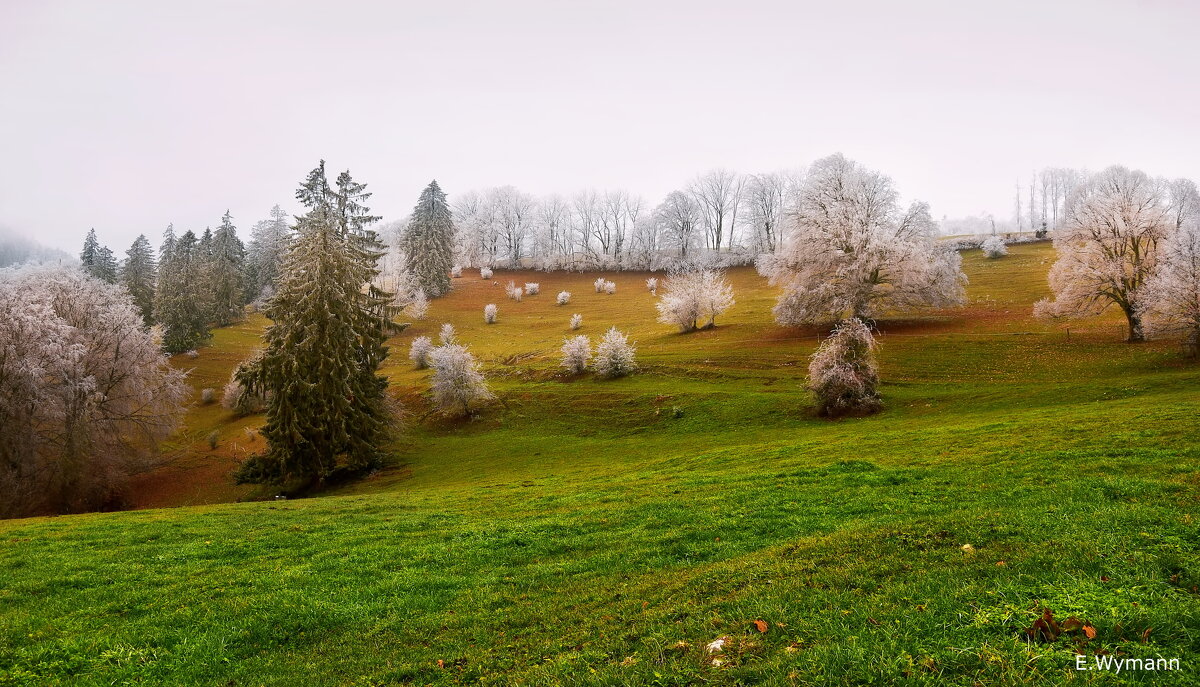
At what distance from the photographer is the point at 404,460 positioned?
33594 mm

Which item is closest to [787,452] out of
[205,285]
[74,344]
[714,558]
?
[714,558]

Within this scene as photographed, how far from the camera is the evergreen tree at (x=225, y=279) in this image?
80375mm

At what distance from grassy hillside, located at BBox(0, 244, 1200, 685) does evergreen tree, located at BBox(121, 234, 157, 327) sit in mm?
75394

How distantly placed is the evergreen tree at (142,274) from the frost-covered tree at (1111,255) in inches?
4004

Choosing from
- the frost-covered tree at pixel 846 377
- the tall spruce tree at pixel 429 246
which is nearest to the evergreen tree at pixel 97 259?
the tall spruce tree at pixel 429 246

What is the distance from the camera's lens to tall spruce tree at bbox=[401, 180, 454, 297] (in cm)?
8781

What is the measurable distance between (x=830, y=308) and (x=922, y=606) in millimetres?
46073

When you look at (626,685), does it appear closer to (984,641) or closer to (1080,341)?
(984,641)

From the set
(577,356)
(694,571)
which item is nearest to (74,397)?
(577,356)

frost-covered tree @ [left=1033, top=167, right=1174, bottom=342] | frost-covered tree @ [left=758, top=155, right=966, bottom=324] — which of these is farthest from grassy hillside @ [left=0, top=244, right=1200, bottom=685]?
frost-covered tree @ [left=758, top=155, right=966, bottom=324]

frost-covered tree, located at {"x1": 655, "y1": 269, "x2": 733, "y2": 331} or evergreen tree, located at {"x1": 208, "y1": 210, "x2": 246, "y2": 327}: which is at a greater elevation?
evergreen tree, located at {"x1": 208, "y1": 210, "x2": 246, "y2": 327}

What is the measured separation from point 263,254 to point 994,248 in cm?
11940

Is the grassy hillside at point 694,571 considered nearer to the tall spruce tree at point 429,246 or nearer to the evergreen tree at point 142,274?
the tall spruce tree at point 429,246

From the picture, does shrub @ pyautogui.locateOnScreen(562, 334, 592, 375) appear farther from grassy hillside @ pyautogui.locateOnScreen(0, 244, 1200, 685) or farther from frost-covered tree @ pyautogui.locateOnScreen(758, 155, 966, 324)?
grassy hillside @ pyautogui.locateOnScreen(0, 244, 1200, 685)
